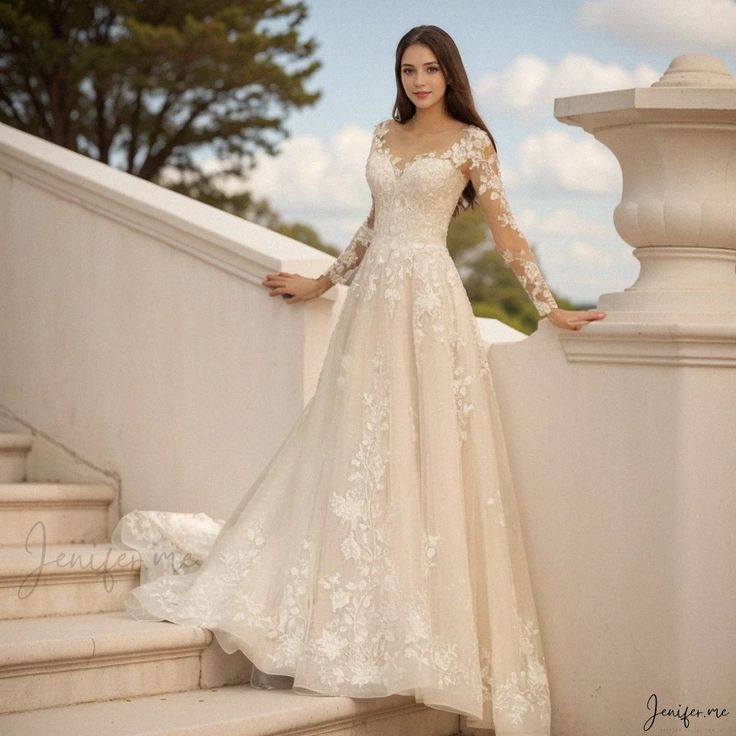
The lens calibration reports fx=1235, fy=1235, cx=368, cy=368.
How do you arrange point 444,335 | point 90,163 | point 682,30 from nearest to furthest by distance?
1. point 444,335
2. point 90,163
3. point 682,30

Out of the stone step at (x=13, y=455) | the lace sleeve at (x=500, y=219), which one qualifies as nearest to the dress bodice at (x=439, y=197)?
the lace sleeve at (x=500, y=219)

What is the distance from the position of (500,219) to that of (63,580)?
1606 mm

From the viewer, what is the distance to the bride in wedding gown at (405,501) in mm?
3213

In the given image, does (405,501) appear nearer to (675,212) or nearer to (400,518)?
(400,518)

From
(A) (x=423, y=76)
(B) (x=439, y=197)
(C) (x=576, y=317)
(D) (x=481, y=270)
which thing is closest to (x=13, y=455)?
(B) (x=439, y=197)

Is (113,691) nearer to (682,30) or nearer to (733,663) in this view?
(733,663)

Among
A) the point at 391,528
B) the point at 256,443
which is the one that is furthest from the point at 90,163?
the point at 391,528

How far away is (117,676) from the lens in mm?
3160

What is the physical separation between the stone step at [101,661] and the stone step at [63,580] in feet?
0.16

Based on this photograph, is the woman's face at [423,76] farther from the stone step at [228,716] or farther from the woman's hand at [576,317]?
the stone step at [228,716]

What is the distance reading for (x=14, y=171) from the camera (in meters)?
4.69

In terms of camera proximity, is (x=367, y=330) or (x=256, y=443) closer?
(x=367, y=330)

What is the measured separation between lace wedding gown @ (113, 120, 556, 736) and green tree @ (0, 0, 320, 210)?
13.2 m

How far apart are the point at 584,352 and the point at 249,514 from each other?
3.43ft
